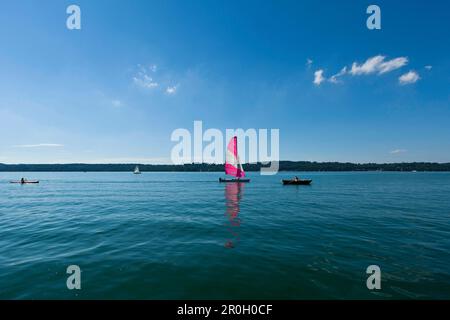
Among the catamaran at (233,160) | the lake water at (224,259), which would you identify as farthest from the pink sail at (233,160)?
the lake water at (224,259)

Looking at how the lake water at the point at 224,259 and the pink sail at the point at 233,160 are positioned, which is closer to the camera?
the lake water at the point at 224,259

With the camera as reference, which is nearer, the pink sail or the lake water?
the lake water

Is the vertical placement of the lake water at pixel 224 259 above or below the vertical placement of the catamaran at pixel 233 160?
below

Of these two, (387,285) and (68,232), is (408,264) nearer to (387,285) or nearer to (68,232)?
(387,285)

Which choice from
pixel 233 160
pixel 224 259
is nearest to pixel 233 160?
pixel 233 160

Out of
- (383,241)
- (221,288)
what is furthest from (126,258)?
(383,241)

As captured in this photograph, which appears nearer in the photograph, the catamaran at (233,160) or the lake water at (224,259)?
the lake water at (224,259)

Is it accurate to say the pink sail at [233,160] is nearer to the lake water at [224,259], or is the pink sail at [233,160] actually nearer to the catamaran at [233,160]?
the catamaran at [233,160]

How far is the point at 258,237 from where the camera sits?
48.4 feet

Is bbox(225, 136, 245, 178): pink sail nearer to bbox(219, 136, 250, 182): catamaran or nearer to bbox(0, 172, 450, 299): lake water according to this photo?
bbox(219, 136, 250, 182): catamaran

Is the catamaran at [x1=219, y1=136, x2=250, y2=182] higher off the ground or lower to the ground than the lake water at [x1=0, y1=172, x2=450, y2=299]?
higher

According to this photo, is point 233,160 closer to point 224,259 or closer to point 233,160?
point 233,160

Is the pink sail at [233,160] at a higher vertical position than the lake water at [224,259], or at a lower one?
higher

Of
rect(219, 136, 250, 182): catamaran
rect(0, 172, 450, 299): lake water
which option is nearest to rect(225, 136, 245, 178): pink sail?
rect(219, 136, 250, 182): catamaran
